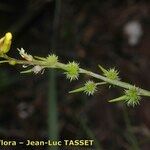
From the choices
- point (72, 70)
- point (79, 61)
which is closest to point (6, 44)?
point (72, 70)

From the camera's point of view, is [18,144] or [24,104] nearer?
[18,144]

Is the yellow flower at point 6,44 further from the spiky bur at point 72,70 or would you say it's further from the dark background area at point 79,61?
the dark background area at point 79,61

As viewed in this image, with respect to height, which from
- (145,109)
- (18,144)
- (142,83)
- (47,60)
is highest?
(142,83)

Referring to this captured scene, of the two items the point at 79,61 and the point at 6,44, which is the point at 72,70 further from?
the point at 79,61

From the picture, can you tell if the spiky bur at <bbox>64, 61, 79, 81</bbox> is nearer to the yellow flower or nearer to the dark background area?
the yellow flower

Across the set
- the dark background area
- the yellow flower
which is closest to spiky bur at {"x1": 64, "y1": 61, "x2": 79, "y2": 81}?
the yellow flower

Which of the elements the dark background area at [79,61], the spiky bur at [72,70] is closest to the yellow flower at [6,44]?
the spiky bur at [72,70]

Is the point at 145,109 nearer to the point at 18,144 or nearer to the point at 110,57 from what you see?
the point at 110,57

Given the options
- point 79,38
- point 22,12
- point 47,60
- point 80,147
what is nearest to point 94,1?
point 79,38
